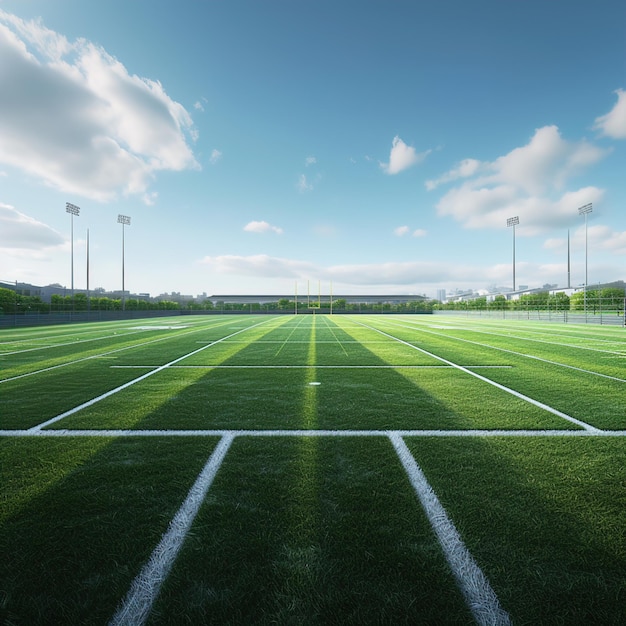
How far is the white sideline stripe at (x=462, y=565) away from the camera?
1396 millimetres

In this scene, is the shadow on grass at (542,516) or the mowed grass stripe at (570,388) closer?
the shadow on grass at (542,516)

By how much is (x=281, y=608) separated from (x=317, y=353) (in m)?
7.59

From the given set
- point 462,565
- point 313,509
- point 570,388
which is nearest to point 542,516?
point 462,565

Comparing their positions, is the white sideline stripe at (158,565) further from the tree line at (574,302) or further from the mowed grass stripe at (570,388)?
the tree line at (574,302)

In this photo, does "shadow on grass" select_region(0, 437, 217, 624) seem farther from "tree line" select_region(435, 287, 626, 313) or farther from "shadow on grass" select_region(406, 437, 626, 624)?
"tree line" select_region(435, 287, 626, 313)

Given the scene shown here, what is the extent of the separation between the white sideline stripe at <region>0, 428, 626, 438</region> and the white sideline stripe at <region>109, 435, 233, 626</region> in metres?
0.94

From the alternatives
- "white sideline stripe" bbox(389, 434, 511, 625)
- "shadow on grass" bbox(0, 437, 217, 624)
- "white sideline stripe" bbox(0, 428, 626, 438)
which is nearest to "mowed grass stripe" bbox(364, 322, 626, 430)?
"white sideline stripe" bbox(0, 428, 626, 438)

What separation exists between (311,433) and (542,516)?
1.87m

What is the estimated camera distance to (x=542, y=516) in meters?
1.98

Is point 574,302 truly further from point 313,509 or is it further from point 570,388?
point 313,509

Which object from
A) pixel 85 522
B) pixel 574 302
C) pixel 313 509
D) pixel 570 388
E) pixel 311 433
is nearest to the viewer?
pixel 85 522

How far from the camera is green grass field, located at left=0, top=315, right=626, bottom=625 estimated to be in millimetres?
1445

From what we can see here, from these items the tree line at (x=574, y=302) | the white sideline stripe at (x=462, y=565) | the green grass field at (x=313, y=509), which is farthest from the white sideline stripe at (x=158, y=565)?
the tree line at (x=574, y=302)

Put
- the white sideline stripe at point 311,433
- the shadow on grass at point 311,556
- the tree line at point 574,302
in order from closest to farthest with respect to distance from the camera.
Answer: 1. the shadow on grass at point 311,556
2. the white sideline stripe at point 311,433
3. the tree line at point 574,302
